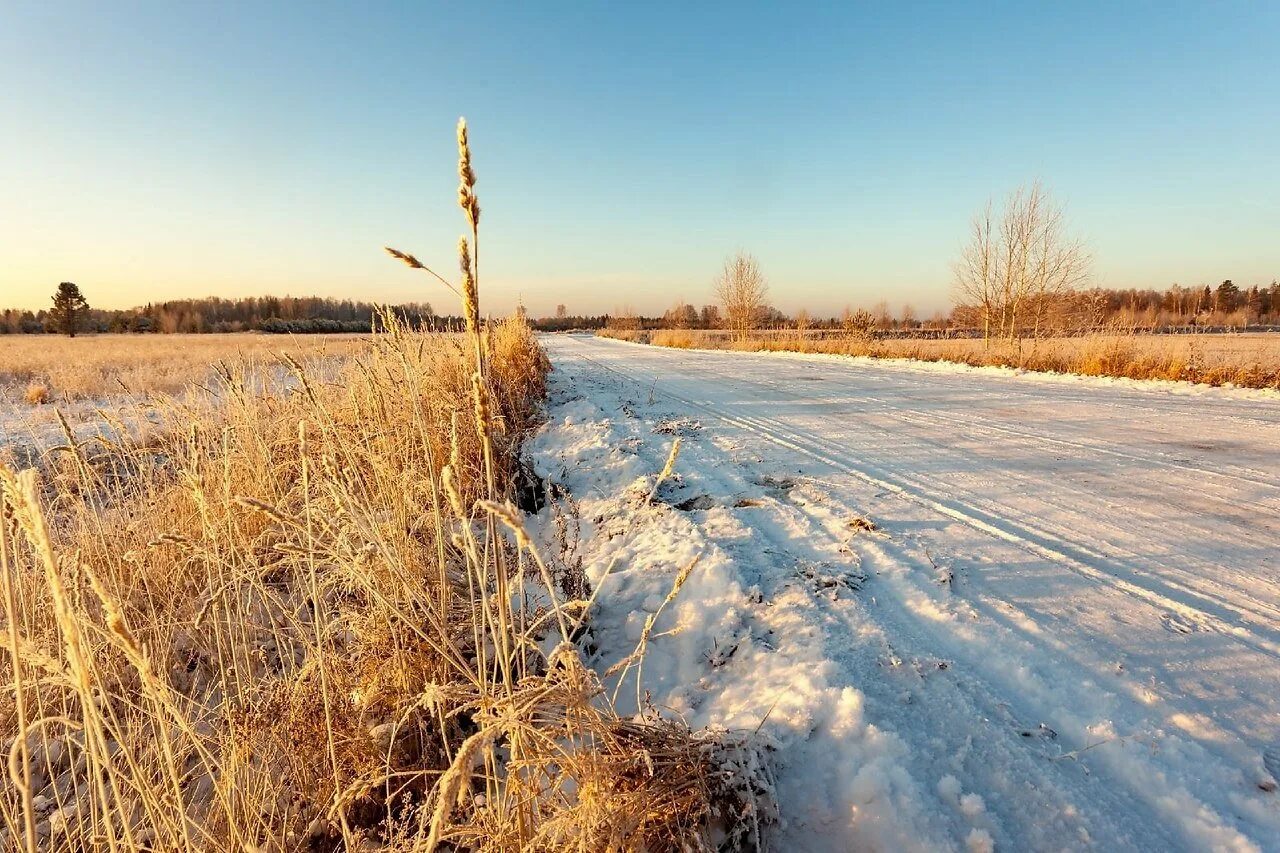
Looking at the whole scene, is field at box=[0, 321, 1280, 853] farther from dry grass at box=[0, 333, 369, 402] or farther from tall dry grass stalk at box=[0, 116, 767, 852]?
dry grass at box=[0, 333, 369, 402]

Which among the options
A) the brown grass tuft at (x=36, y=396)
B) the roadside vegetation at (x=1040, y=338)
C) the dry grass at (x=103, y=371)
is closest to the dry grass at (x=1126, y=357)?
the roadside vegetation at (x=1040, y=338)

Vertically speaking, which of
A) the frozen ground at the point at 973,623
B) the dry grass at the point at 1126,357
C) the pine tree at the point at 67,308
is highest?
the pine tree at the point at 67,308

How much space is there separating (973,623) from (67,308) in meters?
69.4

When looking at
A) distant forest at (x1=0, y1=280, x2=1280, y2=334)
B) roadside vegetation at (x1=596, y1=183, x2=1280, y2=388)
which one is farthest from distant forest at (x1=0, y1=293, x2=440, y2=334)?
roadside vegetation at (x1=596, y1=183, x2=1280, y2=388)

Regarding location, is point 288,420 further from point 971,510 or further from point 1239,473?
point 1239,473

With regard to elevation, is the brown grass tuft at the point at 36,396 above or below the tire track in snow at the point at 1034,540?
above

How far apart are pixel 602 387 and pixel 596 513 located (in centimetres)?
619

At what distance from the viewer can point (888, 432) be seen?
5.59 m

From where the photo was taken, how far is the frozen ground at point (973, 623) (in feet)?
5.06

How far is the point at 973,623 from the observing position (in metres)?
2.30

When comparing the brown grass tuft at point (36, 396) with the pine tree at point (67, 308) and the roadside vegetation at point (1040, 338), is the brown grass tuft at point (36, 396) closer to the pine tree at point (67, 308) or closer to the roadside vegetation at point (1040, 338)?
the roadside vegetation at point (1040, 338)

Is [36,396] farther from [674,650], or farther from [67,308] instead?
[67,308]

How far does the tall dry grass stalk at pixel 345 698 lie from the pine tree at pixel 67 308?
64646mm

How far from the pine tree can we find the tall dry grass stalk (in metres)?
64.6
